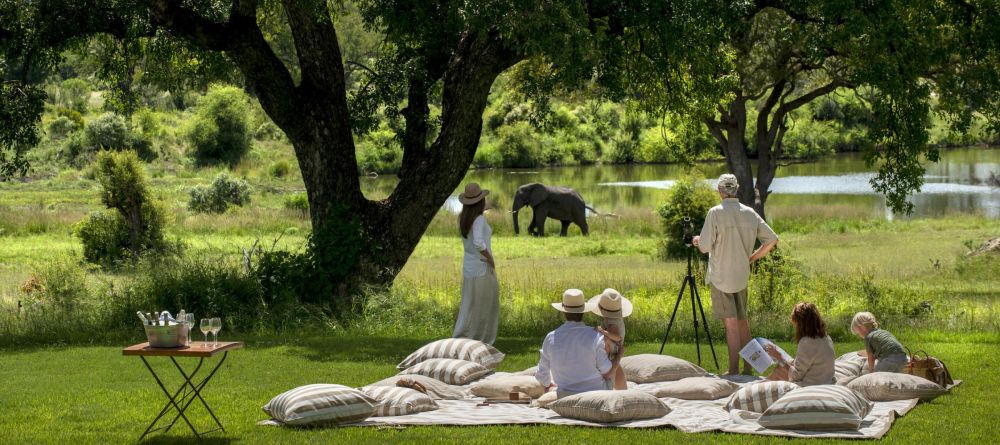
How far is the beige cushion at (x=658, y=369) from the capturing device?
10969 millimetres

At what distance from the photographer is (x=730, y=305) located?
11648 millimetres

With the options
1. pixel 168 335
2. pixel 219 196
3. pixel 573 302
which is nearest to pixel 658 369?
pixel 573 302

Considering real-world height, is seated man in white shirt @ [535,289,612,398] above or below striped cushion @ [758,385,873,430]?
above

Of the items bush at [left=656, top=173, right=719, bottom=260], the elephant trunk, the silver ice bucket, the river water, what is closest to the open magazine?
the silver ice bucket

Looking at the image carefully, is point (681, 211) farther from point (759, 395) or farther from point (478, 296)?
point (759, 395)

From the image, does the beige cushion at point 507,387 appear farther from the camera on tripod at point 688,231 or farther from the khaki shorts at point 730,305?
the khaki shorts at point 730,305

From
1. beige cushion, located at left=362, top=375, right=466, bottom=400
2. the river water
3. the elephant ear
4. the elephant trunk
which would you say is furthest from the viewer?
the river water

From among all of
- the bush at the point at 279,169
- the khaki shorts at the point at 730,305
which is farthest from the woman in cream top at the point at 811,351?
the bush at the point at 279,169

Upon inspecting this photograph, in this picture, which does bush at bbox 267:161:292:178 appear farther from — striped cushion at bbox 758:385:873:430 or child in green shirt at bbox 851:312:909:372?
striped cushion at bbox 758:385:873:430

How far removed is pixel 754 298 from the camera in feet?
56.5

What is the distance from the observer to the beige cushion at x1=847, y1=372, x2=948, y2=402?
9.88 m

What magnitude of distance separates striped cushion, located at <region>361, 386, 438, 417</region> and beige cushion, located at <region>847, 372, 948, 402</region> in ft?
12.1

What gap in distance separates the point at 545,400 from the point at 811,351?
2.32 metres

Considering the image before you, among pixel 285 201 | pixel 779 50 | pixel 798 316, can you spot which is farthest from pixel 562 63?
pixel 285 201
